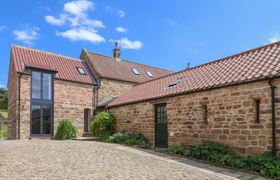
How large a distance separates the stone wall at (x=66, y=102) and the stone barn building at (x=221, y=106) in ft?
20.9

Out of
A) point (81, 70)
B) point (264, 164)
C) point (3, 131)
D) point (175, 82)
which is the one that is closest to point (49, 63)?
point (81, 70)

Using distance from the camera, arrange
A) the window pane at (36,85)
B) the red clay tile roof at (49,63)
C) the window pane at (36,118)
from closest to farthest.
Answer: the window pane at (36,118) < the window pane at (36,85) < the red clay tile roof at (49,63)

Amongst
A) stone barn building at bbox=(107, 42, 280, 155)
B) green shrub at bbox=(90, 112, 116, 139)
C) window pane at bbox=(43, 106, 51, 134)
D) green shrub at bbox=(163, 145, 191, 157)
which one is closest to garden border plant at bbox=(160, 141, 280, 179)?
green shrub at bbox=(163, 145, 191, 157)

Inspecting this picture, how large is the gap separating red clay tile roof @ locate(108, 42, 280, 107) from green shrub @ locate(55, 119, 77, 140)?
5.87 m

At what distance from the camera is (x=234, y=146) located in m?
10.4

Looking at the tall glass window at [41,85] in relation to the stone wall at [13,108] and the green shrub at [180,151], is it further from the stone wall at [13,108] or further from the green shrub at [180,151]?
the green shrub at [180,151]

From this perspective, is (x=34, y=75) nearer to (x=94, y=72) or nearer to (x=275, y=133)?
(x=94, y=72)

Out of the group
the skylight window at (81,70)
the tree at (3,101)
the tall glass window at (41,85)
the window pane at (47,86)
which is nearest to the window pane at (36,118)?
the tall glass window at (41,85)

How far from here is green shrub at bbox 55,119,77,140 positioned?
1973 centimetres

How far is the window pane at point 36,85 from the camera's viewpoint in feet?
64.6

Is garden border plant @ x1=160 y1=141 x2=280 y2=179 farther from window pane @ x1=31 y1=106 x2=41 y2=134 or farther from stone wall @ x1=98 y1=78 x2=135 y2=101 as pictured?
stone wall @ x1=98 y1=78 x2=135 y2=101

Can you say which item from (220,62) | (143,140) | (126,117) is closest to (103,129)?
(126,117)

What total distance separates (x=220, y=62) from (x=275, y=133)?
551 centimetres

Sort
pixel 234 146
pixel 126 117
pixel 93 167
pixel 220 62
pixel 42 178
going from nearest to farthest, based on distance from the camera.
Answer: pixel 42 178 < pixel 93 167 < pixel 234 146 < pixel 220 62 < pixel 126 117
